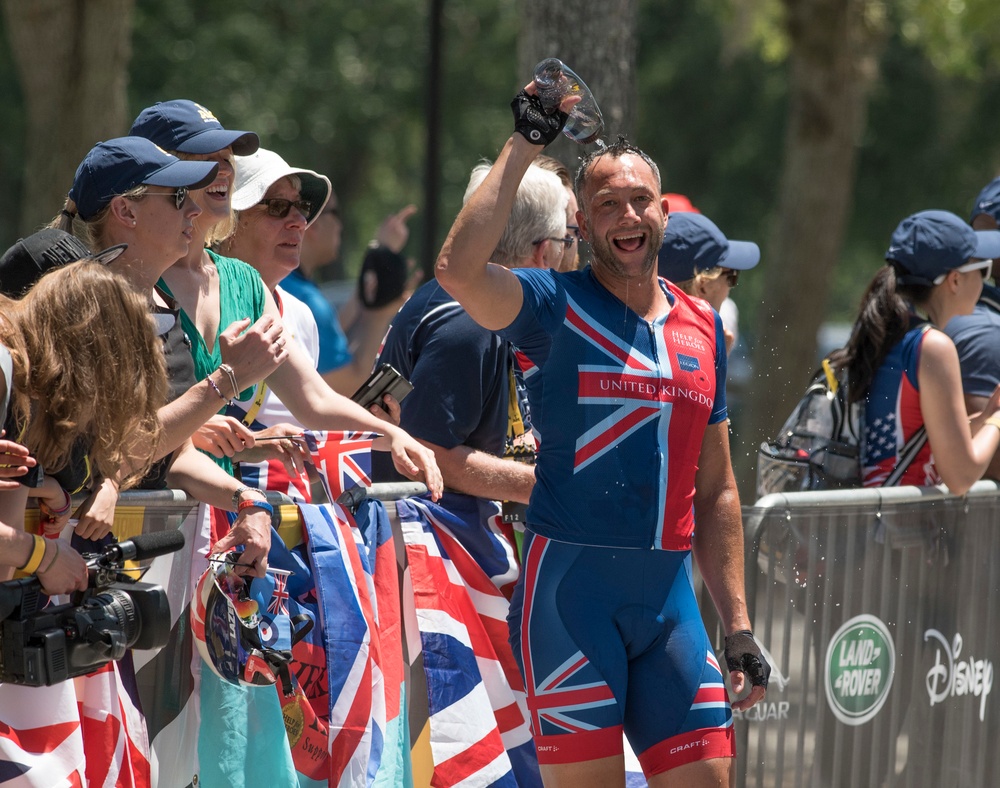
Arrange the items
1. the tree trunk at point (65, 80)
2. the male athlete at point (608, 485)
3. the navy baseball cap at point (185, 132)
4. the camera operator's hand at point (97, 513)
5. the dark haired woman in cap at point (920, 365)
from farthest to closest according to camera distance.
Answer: the tree trunk at point (65, 80), the dark haired woman in cap at point (920, 365), the navy baseball cap at point (185, 132), the male athlete at point (608, 485), the camera operator's hand at point (97, 513)

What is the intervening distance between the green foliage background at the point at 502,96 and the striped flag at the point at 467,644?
1342 cm

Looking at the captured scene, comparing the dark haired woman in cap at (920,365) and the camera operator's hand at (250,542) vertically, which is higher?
the dark haired woman in cap at (920,365)

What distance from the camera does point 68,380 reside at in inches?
123

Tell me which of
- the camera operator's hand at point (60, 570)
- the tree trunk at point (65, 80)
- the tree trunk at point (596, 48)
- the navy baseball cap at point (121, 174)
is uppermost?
the tree trunk at point (65, 80)

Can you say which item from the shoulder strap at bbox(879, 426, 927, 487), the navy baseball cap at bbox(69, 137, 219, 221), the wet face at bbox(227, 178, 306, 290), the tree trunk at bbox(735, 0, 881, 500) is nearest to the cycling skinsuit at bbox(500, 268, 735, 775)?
the navy baseball cap at bbox(69, 137, 219, 221)

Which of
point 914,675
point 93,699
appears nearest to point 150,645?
point 93,699

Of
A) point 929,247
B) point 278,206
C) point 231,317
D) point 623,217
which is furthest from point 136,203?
point 929,247

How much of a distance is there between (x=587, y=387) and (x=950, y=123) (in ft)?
60.3

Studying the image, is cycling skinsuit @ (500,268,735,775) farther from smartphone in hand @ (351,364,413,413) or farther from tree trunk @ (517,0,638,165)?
tree trunk @ (517,0,638,165)

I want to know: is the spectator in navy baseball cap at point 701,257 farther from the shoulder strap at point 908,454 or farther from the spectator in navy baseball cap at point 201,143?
the spectator in navy baseball cap at point 201,143

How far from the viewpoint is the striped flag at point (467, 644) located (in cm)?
418

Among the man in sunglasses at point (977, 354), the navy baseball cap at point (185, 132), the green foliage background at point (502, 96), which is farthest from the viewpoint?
the green foliage background at point (502, 96)

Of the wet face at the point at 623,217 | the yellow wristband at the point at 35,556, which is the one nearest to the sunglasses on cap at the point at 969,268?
the wet face at the point at 623,217

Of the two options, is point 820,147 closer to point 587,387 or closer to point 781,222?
point 781,222
